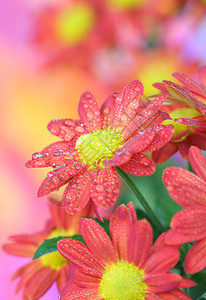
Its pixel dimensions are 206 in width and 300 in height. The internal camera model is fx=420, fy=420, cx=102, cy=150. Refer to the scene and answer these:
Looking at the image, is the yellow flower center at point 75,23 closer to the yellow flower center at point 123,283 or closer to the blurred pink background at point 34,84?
the blurred pink background at point 34,84

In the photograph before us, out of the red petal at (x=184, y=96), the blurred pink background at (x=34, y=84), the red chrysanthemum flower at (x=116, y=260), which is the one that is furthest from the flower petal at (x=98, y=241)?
the blurred pink background at (x=34, y=84)

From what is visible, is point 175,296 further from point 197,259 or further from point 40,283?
point 40,283

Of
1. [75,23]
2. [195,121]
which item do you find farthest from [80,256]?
[75,23]

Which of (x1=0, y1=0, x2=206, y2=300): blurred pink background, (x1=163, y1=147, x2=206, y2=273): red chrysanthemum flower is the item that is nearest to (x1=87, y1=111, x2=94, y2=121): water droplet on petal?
(x1=163, y1=147, x2=206, y2=273): red chrysanthemum flower

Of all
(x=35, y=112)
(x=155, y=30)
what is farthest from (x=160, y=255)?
(x=35, y=112)

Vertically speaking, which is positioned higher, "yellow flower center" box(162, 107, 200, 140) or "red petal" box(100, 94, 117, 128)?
"red petal" box(100, 94, 117, 128)

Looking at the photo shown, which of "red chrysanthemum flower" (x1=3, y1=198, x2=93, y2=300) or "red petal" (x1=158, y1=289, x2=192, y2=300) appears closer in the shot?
"red petal" (x1=158, y1=289, x2=192, y2=300)

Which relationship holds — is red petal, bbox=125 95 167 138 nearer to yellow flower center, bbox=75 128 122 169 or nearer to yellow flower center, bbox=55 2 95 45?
yellow flower center, bbox=75 128 122 169
